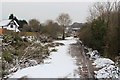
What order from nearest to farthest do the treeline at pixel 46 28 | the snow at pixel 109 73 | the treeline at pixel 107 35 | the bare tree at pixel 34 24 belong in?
the snow at pixel 109 73, the treeline at pixel 107 35, the treeline at pixel 46 28, the bare tree at pixel 34 24

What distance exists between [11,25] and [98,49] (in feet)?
102

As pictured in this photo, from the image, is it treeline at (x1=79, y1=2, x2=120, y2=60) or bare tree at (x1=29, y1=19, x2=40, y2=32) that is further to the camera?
bare tree at (x1=29, y1=19, x2=40, y2=32)

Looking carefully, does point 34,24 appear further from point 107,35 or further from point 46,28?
point 107,35

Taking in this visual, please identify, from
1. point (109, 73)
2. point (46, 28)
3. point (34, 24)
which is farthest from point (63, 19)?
point (109, 73)

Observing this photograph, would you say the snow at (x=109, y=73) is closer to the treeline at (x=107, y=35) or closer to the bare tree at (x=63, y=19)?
the treeline at (x=107, y=35)

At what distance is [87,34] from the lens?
2097cm

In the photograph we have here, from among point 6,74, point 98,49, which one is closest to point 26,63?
point 6,74

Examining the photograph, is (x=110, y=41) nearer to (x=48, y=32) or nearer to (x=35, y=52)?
(x=35, y=52)

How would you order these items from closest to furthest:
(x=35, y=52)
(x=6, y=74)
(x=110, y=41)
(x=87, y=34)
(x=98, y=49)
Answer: (x=6, y=74) < (x=110, y=41) < (x=35, y=52) < (x=98, y=49) < (x=87, y=34)

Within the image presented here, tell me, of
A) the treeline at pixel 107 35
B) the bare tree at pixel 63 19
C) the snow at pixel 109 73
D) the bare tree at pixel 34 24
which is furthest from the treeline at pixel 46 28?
the snow at pixel 109 73

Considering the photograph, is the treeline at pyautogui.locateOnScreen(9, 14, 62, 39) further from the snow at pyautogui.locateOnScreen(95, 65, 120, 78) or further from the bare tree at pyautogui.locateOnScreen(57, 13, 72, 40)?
the snow at pyautogui.locateOnScreen(95, 65, 120, 78)

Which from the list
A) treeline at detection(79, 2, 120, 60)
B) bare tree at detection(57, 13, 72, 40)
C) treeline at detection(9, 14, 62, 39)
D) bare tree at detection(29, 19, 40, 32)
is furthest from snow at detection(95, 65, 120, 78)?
bare tree at detection(57, 13, 72, 40)

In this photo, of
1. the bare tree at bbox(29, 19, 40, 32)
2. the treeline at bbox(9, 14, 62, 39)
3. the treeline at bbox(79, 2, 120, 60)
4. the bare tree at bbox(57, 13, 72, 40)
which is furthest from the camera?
the bare tree at bbox(57, 13, 72, 40)

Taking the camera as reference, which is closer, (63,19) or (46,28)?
(46,28)
